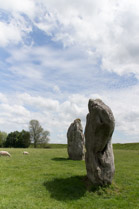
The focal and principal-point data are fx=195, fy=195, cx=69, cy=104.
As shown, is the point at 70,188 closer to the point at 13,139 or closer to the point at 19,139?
the point at 19,139

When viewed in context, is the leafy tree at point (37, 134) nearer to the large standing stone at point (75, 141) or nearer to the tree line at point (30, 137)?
the tree line at point (30, 137)

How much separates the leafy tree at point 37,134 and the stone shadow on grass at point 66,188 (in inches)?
2663

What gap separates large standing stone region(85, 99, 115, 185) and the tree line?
63.2 metres

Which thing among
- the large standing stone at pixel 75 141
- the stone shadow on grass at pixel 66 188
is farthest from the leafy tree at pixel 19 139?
the stone shadow on grass at pixel 66 188

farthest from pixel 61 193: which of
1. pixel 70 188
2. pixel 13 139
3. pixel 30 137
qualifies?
pixel 30 137

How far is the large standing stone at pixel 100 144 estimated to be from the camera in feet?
34.8

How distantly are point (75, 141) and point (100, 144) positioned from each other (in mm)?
12093

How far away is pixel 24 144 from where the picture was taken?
70.9m

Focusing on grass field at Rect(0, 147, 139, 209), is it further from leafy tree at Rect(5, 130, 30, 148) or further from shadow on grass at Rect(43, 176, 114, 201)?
leafy tree at Rect(5, 130, 30, 148)

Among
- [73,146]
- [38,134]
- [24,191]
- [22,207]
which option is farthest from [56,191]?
[38,134]

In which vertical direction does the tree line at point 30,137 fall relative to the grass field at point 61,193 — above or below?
above

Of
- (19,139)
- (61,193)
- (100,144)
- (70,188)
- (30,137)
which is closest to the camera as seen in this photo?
(61,193)

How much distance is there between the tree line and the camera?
71312 millimetres

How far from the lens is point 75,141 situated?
2275 cm
